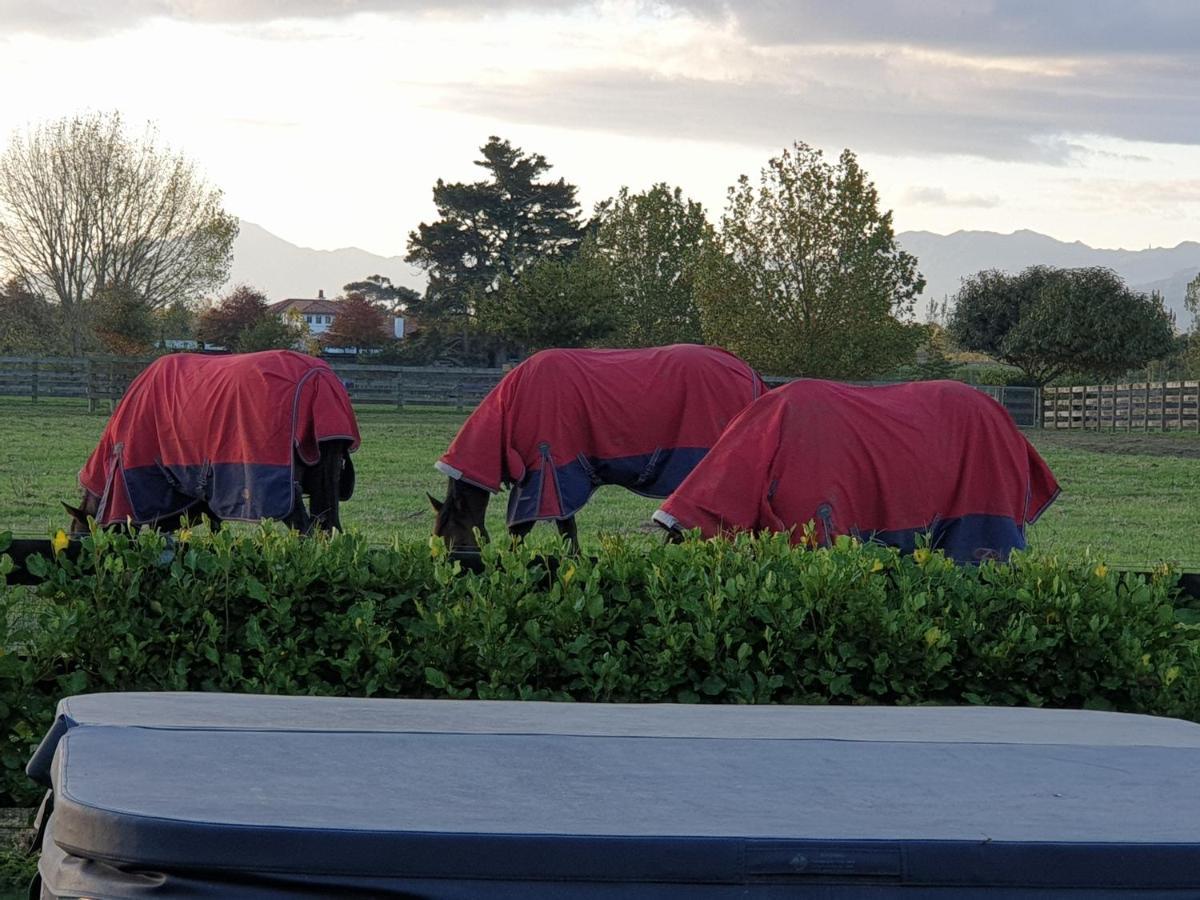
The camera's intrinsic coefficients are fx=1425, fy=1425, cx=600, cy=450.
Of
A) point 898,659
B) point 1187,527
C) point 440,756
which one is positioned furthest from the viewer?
point 1187,527

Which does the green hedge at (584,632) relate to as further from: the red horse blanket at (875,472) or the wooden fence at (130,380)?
the wooden fence at (130,380)

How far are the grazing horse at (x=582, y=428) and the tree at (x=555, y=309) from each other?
35.9m

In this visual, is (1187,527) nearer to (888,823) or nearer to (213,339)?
(888,823)

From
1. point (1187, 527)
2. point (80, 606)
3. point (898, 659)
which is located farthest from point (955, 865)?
point (1187, 527)

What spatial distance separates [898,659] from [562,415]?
496cm

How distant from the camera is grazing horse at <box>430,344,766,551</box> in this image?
9406 mm

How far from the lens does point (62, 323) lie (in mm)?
48562

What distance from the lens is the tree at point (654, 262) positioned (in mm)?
59000

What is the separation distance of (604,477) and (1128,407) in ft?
111

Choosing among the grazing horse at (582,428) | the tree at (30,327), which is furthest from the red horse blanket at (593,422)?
the tree at (30,327)

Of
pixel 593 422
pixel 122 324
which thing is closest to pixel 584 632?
pixel 593 422

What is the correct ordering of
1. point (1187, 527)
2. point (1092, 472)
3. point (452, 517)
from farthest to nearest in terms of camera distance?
point (1092, 472) → point (1187, 527) → point (452, 517)

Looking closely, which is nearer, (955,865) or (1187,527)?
(955,865)

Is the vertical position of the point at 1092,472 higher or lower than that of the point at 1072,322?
lower
